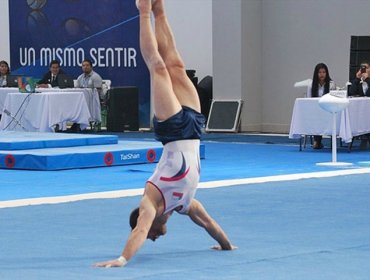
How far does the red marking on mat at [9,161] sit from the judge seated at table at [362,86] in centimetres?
613

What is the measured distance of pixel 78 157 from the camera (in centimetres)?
1412

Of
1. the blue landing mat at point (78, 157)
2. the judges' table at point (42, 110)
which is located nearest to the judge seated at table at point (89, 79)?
the judges' table at point (42, 110)

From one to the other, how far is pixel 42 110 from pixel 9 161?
614 centimetres

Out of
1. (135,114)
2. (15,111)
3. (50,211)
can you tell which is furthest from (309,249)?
(135,114)

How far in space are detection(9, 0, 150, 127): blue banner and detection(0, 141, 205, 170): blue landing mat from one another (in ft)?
27.7

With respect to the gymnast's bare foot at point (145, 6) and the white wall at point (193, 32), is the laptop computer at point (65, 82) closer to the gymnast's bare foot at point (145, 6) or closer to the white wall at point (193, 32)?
the white wall at point (193, 32)

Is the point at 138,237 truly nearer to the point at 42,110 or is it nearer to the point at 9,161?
the point at 9,161

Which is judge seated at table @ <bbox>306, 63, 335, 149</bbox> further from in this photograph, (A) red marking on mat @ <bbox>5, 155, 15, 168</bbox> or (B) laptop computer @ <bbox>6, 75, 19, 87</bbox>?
(B) laptop computer @ <bbox>6, 75, 19, 87</bbox>

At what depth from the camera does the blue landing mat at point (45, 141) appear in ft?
48.7

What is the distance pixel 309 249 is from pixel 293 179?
202 inches

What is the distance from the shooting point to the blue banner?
23.5 metres

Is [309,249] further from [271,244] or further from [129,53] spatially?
[129,53]

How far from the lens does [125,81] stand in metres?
23.8

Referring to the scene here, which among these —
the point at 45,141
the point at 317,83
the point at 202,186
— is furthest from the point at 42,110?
the point at 202,186
